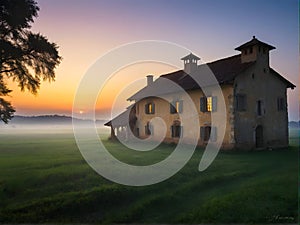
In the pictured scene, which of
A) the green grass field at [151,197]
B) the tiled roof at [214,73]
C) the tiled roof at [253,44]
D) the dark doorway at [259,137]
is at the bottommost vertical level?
the green grass field at [151,197]

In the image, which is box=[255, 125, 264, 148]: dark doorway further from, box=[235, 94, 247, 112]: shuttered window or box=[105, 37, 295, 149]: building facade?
box=[235, 94, 247, 112]: shuttered window

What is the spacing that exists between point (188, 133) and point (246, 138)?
5.84m

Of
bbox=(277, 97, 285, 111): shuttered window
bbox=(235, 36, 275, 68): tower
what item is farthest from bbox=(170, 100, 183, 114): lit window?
bbox=(277, 97, 285, 111): shuttered window

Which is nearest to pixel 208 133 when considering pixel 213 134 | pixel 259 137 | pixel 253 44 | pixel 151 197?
pixel 213 134

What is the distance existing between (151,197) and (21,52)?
33.6ft

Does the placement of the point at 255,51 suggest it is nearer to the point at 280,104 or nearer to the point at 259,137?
the point at 280,104

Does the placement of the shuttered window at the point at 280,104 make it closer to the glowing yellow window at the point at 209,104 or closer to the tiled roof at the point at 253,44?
the tiled roof at the point at 253,44

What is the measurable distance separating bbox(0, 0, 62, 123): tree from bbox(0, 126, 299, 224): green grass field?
4.69m

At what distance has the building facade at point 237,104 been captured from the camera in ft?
77.3

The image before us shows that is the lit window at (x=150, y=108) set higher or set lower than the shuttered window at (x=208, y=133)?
higher

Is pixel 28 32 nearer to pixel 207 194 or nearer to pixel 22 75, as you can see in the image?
pixel 22 75

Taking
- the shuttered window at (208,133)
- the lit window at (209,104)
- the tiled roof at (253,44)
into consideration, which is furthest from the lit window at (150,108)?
the tiled roof at (253,44)

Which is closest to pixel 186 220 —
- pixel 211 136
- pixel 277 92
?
pixel 211 136

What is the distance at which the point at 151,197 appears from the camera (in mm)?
10539
